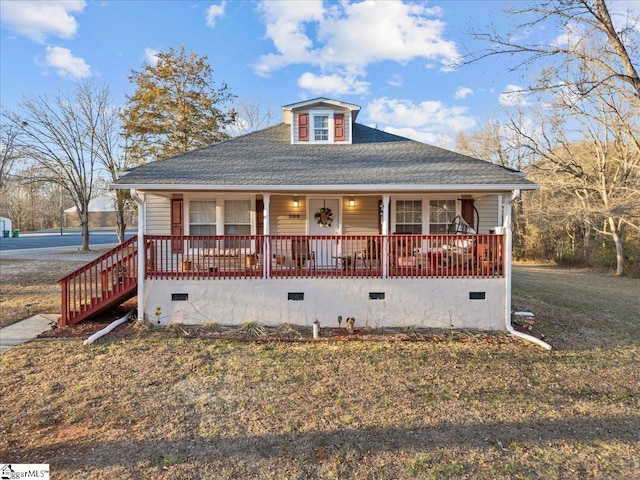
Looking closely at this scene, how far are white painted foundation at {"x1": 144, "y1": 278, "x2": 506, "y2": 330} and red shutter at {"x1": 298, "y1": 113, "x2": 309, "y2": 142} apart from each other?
5129 millimetres

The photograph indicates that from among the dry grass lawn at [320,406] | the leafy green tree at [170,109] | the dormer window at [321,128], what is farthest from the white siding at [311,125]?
the leafy green tree at [170,109]

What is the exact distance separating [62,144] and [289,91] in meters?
15.7

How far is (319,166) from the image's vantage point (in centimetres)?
928

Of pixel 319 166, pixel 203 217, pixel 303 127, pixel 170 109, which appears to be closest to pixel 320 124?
pixel 303 127

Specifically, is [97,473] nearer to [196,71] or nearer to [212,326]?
[212,326]

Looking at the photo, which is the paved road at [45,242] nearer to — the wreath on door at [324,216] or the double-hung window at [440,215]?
the wreath on door at [324,216]

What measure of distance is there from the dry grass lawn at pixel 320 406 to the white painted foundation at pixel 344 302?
52 cm

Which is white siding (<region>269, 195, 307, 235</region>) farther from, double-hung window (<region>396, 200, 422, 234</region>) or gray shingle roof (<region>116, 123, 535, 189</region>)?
double-hung window (<region>396, 200, 422, 234</region>)

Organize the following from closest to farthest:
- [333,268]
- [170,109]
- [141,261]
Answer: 1. [141,261]
2. [333,268]
3. [170,109]

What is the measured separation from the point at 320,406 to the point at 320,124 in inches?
343

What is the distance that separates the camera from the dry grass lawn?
11.7ft

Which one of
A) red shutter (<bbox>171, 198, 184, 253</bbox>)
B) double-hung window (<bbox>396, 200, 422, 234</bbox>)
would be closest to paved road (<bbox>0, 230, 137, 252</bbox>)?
red shutter (<bbox>171, 198, 184, 253</bbox>)

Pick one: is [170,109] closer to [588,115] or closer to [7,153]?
[7,153]

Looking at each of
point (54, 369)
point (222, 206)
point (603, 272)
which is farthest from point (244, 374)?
point (603, 272)
